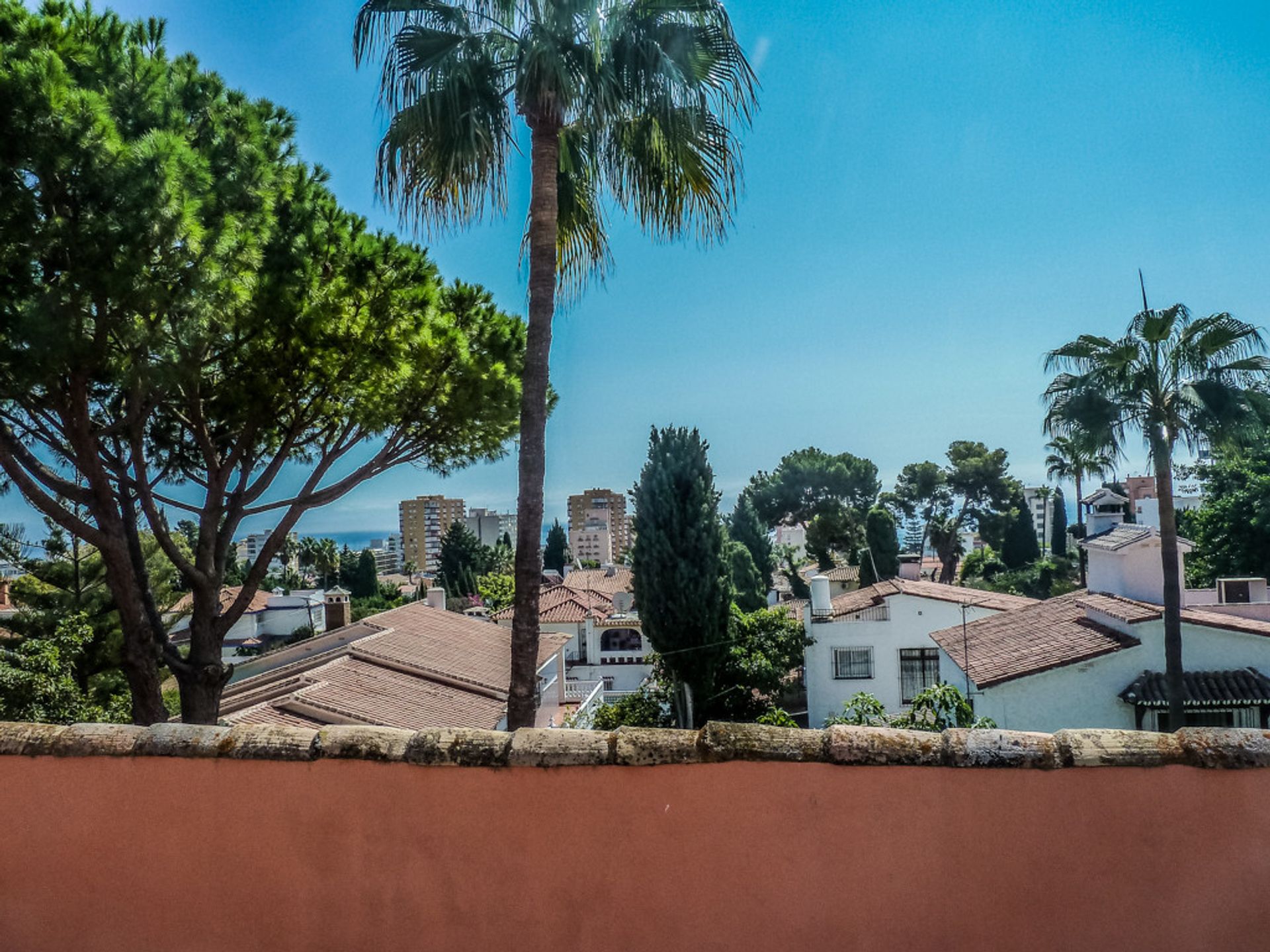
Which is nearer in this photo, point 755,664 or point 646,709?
point 646,709

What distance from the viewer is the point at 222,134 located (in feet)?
28.0

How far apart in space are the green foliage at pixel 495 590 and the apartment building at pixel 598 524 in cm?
7547

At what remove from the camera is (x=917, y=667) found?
23016 millimetres

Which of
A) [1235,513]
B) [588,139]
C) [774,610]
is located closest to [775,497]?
[1235,513]

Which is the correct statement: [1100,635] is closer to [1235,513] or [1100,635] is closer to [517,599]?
[517,599]

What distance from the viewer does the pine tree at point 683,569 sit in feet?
71.7

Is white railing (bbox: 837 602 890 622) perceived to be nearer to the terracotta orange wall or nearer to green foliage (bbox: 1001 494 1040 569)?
the terracotta orange wall

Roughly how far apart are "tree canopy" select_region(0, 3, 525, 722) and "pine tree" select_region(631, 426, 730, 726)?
10713 millimetres

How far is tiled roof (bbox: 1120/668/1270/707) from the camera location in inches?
519

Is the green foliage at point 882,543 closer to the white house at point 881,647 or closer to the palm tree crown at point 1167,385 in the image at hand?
the white house at point 881,647

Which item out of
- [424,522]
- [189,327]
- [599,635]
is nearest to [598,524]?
[424,522]

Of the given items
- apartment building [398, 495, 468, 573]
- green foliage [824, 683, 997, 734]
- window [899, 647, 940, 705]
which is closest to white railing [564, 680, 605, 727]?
window [899, 647, 940, 705]

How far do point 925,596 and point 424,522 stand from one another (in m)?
169

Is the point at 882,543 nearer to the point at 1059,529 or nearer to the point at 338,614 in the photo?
the point at 1059,529
